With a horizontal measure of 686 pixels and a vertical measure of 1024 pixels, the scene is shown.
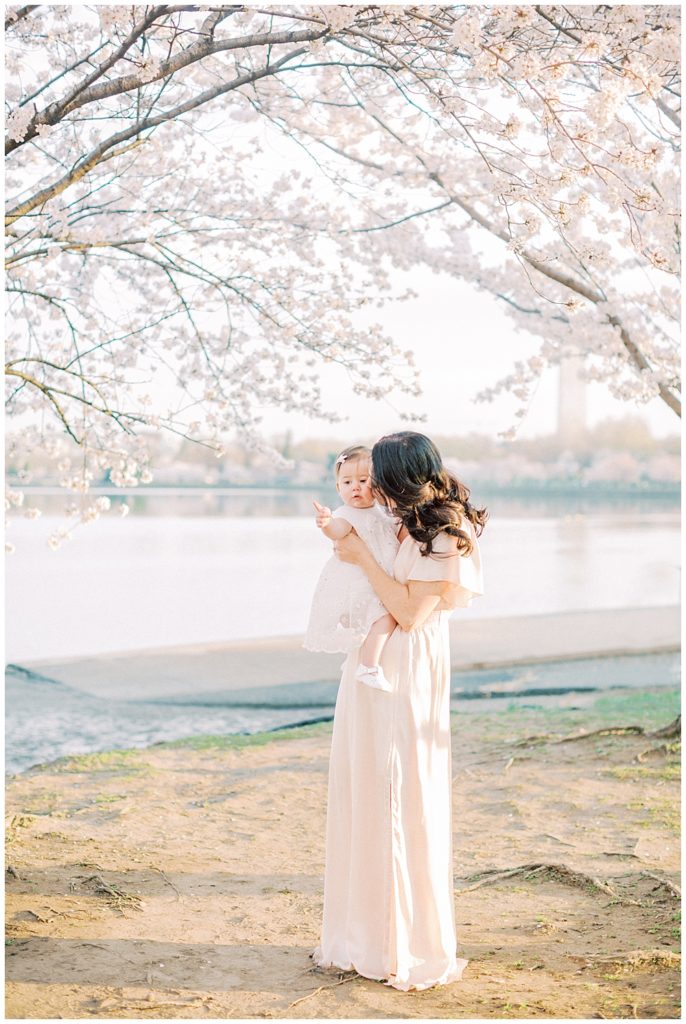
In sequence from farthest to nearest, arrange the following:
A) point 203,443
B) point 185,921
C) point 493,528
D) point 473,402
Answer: point 493,528
point 473,402
point 203,443
point 185,921

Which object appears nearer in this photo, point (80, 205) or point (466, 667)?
point (80, 205)

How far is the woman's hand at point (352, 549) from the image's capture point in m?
2.88

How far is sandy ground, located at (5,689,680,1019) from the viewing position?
291cm

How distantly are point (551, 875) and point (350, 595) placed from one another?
182 centimetres

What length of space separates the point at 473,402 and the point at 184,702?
3.45 metres

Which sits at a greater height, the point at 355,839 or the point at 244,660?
the point at 355,839

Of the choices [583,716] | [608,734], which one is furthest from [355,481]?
[583,716]

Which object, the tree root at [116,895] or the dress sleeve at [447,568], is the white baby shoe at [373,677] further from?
the tree root at [116,895]

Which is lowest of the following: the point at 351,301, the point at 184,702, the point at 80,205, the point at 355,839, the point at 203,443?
the point at 184,702

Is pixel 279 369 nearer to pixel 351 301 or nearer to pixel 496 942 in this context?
pixel 351 301

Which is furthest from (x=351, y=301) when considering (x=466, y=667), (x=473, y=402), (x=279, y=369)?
(x=466, y=667)

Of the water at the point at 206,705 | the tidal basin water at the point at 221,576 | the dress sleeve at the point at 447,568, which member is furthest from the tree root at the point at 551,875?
the tidal basin water at the point at 221,576

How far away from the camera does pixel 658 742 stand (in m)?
5.93

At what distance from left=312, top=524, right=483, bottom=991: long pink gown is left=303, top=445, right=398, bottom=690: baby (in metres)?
0.07
